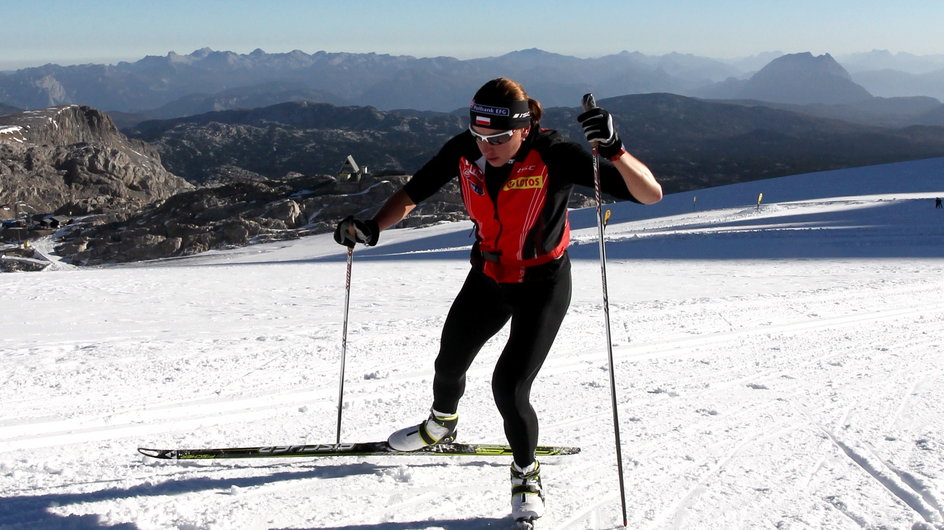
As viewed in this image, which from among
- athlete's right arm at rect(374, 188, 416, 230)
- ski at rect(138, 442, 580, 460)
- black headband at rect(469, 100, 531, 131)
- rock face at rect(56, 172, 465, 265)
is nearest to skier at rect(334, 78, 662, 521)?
black headband at rect(469, 100, 531, 131)

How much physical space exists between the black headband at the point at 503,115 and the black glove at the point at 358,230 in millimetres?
1020

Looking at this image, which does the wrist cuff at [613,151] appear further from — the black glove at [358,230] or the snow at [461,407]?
the snow at [461,407]

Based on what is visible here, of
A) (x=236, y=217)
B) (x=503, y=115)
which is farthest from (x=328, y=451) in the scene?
(x=236, y=217)

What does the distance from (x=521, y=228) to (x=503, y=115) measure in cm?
55

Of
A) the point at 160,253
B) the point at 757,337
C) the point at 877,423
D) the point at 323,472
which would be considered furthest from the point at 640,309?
the point at 160,253

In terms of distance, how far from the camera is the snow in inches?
148

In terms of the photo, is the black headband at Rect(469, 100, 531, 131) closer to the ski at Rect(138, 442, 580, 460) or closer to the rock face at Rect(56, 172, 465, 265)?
the ski at Rect(138, 442, 580, 460)

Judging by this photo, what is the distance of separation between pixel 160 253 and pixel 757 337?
157 ft

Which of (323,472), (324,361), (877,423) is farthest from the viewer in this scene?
(324,361)

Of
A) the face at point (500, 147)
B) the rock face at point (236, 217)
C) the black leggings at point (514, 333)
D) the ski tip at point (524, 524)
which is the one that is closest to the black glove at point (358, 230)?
the black leggings at point (514, 333)

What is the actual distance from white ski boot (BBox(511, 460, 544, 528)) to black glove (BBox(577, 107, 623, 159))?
1.59 metres

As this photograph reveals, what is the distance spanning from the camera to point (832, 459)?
4379 millimetres

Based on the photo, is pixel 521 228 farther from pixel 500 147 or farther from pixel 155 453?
pixel 155 453

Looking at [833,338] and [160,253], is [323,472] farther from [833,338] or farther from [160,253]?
[160,253]
